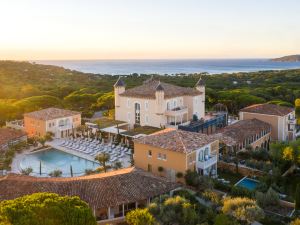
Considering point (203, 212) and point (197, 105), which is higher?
point (197, 105)

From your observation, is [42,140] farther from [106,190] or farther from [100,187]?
[106,190]

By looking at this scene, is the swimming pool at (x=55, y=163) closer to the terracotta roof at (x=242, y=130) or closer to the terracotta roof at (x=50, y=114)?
the terracotta roof at (x=50, y=114)

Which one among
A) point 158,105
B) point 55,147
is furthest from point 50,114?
point 158,105

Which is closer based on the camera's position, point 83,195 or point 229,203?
point 229,203

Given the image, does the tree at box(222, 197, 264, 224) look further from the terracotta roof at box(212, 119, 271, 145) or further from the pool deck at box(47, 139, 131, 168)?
the terracotta roof at box(212, 119, 271, 145)

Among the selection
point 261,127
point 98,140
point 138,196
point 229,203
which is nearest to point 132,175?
point 138,196

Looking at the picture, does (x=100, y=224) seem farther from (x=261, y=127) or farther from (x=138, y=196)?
(x=261, y=127)

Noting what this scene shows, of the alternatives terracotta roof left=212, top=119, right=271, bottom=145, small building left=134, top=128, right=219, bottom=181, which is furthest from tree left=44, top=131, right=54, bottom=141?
terracotta roof left=212, top=119, right=271, bottom=145
